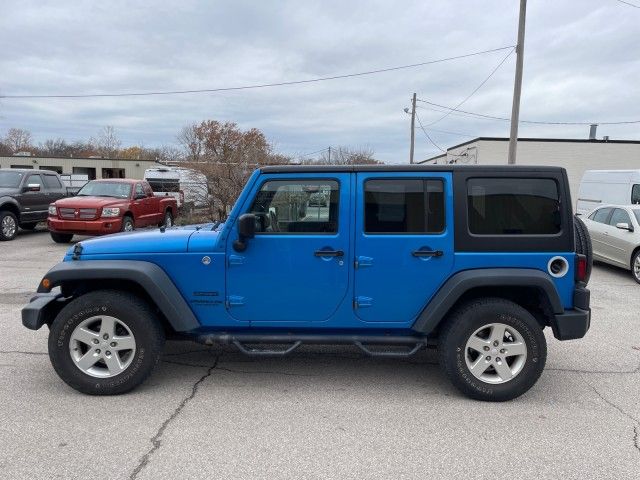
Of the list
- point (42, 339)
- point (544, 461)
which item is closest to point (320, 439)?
point (544, 461)

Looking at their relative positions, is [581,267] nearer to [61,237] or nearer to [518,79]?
[61,237]

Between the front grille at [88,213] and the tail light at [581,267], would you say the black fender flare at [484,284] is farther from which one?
the front grille at [88,213]

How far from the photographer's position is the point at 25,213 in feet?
43.4

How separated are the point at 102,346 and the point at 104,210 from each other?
9.09 meters

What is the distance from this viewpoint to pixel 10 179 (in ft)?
43.9

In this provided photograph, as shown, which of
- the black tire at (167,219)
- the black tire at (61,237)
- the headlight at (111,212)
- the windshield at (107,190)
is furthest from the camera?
the black tire at (167,219)

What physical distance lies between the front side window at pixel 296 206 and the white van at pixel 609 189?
1347 cm

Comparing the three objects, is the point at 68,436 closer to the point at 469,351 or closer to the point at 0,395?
the point at 0,395

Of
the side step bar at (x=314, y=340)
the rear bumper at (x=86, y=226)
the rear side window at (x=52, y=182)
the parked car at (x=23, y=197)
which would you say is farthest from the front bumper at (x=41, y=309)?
the rear side window at (x=52, y=182)

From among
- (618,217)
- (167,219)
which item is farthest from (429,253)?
(167,219)

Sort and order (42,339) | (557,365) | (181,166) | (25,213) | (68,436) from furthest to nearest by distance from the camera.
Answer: (181,166) < (25,213) < (42,339) < (557,365) < (68,436)

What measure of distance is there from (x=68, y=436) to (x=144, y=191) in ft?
38.6

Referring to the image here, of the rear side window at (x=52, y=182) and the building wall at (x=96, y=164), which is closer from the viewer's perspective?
the rear side window at (x=52, y=182)

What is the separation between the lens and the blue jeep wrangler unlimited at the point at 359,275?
3719 mm
